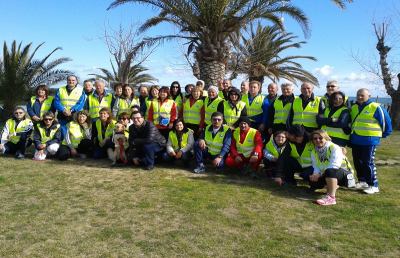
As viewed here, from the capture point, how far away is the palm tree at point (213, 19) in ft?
35.7

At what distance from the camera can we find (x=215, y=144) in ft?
23.0

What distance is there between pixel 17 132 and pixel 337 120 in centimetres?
631

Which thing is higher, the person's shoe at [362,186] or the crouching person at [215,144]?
the crouching person at [215,144]

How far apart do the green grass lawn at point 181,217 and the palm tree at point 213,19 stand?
5575 mm

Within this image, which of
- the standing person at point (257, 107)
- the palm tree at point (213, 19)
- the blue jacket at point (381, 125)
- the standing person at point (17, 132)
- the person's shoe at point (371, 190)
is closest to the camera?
the blue jacket at point (381, 125)

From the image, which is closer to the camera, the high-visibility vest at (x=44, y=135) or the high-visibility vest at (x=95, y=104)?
the high-visibility vest at (x=44, y=135)

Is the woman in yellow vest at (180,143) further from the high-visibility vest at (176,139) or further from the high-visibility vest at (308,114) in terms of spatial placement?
the high-visibility vest at (308,114)

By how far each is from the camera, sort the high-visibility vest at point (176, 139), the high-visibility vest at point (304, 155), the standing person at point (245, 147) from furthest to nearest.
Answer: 1. the high-visibility vest at point (176, 139)
2. the standing person at point (245, 147)
3. the high-visibility vest at point (304, 155)

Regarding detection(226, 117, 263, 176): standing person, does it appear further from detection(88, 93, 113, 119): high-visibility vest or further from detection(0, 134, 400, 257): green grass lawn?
detection(88, 93, 113, 119): high-visibility vest

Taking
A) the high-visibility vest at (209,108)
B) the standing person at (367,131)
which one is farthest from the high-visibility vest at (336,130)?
the high-visibility vest at (209,108)

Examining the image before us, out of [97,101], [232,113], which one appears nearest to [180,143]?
[232,113]

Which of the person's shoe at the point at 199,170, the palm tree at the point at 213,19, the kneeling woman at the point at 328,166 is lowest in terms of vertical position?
the person's shoe at the point at 199,170

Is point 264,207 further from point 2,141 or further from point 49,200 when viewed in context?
point 2,141

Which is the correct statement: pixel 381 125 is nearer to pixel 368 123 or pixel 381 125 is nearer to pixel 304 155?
pixel 368 123
